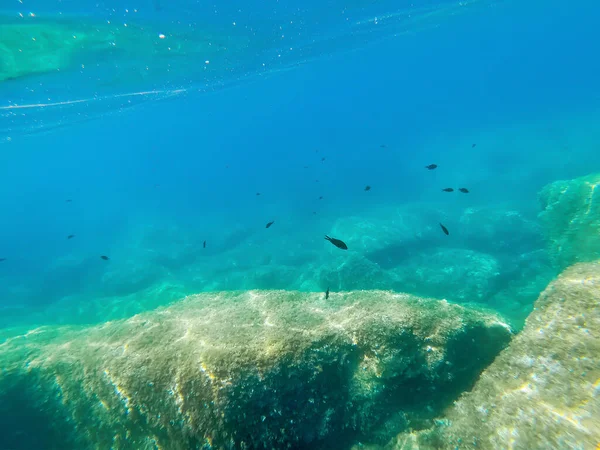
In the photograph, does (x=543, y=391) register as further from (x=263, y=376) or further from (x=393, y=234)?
(x=393, y=234)

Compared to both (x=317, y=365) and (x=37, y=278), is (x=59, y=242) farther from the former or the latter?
(x=317, y=365)

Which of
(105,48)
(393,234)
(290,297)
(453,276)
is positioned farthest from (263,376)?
(105,48)

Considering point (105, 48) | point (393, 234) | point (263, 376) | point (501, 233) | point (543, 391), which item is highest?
point (105, 48)

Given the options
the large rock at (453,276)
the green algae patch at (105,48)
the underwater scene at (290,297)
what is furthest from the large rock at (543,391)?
the green algae patch at (105,48)

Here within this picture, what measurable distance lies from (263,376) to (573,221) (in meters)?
10.8

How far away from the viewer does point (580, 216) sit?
9141mm

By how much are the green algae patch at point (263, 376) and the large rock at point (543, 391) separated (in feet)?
1.45

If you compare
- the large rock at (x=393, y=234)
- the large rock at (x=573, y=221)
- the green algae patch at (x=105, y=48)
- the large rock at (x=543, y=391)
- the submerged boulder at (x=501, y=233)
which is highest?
the green algae patch at (x=105, y=48)

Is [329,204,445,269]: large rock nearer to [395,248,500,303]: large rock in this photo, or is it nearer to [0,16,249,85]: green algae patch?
[395,248,500,303]: large rock

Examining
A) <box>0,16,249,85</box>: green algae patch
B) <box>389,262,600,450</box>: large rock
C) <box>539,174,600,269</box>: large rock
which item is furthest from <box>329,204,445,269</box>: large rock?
<box>0,16,249,85</box>: green algae patch

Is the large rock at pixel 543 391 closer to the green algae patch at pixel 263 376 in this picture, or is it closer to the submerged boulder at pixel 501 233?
the green algae patch at pixel 263 376

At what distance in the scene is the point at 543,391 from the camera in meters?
3.54

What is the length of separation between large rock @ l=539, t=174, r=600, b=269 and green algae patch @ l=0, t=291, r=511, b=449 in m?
5.93

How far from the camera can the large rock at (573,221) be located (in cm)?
863
